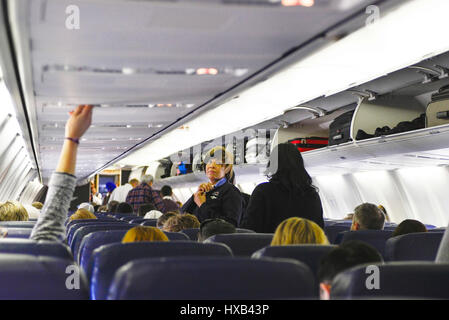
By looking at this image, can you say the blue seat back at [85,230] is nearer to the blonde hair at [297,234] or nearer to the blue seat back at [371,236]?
the blue seat back at [371,236]

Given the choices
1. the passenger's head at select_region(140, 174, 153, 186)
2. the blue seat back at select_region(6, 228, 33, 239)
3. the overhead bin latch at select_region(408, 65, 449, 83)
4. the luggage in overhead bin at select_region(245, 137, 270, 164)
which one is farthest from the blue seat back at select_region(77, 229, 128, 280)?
the passenger's head at select_region(140, 174, 153, 186)

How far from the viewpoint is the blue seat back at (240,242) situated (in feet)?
12.3

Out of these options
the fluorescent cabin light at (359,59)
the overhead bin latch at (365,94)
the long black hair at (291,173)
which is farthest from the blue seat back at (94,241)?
the overhead bin latch at (365,94)

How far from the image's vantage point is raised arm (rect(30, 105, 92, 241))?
327 centimetres

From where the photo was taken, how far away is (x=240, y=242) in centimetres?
378

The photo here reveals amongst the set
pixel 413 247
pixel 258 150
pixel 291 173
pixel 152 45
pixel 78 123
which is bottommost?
pixel 413 247

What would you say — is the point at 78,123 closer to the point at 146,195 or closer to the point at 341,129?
the point at 341,129

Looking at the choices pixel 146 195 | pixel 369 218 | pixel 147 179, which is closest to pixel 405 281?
pixel 369 218

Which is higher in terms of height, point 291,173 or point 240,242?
point 291,173

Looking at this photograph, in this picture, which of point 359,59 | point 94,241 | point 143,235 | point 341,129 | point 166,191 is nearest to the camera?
point 143,235

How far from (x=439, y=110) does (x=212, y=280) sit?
5150mm

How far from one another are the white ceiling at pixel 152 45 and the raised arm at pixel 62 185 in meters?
0.68

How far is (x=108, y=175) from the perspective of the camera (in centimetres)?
4019

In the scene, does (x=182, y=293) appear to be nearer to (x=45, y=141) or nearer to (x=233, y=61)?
(x=233, y=61)
